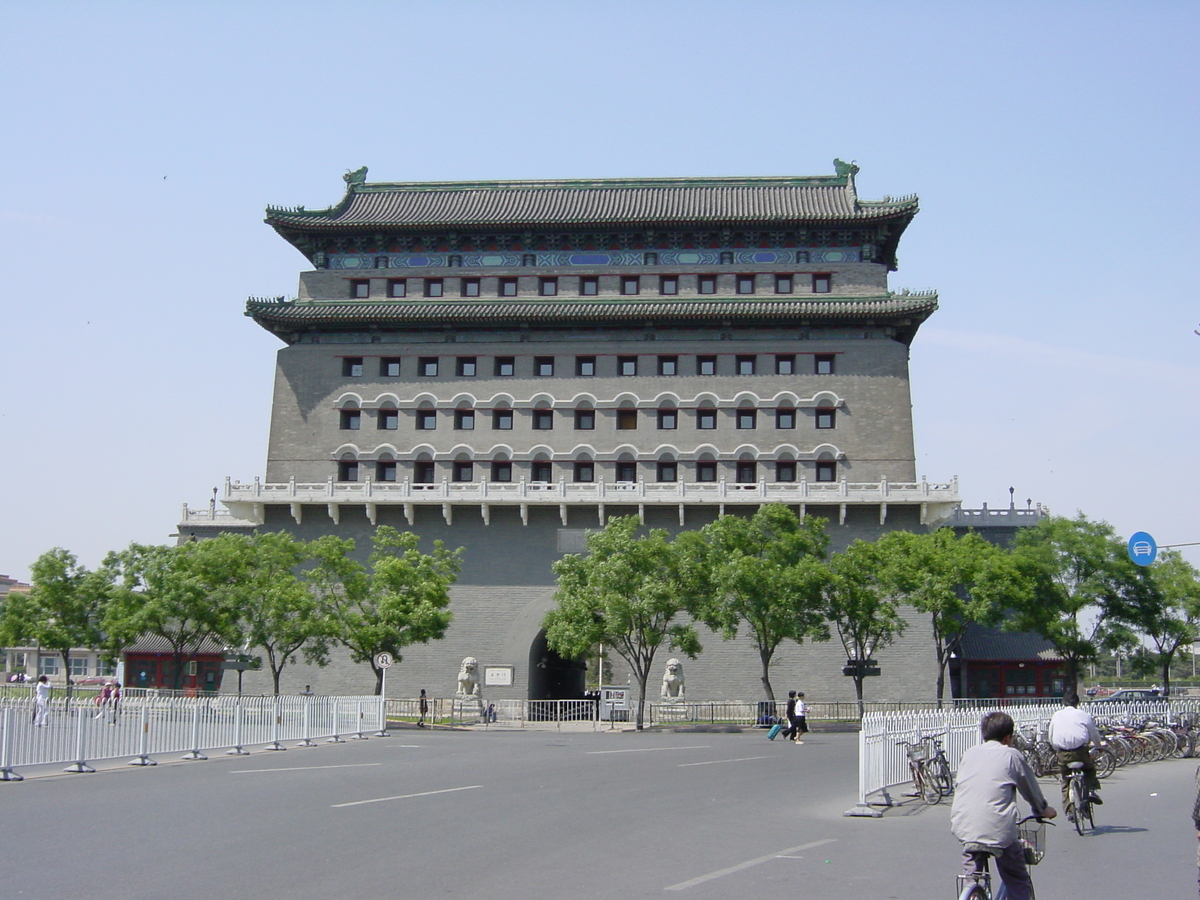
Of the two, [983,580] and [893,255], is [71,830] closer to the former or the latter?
[983,580]

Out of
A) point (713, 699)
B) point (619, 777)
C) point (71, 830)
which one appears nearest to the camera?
point (71, 830)

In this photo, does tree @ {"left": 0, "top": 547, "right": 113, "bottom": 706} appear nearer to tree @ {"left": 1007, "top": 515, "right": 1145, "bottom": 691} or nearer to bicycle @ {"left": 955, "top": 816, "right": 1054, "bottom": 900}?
tree @ {"left": 1007, "top": 515, "right": 1145, "bottom": 691}

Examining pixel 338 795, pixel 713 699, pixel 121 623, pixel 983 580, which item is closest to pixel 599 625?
pixel 713 699

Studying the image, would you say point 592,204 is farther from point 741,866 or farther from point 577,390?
point 741,866

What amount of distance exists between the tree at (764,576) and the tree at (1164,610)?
1535 centimetres

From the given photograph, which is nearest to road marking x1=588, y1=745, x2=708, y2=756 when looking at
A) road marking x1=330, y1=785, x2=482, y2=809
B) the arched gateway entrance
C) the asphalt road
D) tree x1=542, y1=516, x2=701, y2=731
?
the asphalt road

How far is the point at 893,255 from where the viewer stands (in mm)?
58438

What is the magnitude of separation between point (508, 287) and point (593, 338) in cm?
516

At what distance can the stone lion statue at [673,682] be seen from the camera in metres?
45.4

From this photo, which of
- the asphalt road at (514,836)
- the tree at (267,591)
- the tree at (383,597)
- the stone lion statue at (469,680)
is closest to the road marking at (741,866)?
the asphalt road at (514,836)

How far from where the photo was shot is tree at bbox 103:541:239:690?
146ft

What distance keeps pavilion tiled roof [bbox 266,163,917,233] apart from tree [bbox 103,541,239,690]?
17420 mm

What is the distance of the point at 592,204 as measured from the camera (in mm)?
57781

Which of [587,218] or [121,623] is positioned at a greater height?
[587,218]
